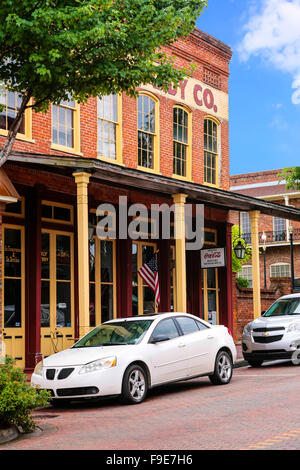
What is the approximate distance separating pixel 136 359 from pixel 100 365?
69 cm

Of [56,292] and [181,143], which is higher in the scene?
[181,143]

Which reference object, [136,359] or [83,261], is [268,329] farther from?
[136,359]

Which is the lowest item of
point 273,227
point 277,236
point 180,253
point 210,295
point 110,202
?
point 210,295

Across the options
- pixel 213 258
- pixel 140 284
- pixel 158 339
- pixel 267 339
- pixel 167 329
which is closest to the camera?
pixel 158 339

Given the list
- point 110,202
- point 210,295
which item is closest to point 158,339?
point 110,202

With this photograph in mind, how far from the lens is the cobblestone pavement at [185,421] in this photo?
25.4 feet

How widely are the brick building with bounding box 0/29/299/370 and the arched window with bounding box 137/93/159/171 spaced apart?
3 cm

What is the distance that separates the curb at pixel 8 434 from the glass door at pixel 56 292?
7803mm

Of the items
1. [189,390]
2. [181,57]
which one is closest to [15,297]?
[189,390]

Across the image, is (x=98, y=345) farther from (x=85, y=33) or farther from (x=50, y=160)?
(x=85, y=33)

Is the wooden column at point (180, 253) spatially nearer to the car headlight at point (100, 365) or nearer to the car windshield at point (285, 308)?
the car windshield at point (285, 308)

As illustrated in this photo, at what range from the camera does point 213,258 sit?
21.2 meters

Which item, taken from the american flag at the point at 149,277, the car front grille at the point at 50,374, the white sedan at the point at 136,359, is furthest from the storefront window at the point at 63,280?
the car front grille at the point at 50,374
